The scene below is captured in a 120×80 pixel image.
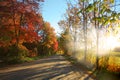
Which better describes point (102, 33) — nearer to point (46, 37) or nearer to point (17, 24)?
point (17, 24)

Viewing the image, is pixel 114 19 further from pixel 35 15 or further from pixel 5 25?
pixel 35 15

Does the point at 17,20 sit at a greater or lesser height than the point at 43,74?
greater

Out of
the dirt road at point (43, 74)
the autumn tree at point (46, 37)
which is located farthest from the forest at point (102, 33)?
the autumn tree at point (46, 37)

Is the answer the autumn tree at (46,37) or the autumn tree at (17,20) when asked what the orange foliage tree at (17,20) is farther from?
the autumn tree at (46,37)

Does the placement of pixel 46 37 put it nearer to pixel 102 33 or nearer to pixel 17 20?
pixel 17 20

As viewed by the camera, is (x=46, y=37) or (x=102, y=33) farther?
(x=46, y=37)

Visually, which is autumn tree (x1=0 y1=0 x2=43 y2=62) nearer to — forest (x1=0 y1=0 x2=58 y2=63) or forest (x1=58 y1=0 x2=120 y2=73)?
forest (x1=0 y1=0 x2=58 y2=63)

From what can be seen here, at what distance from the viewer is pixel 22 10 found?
36844mm

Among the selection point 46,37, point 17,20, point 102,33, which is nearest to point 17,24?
point 17,20

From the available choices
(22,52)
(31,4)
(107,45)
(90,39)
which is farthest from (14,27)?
(90,39)

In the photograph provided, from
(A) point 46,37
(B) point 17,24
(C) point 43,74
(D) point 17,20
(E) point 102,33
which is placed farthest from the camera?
(A) point 46,37

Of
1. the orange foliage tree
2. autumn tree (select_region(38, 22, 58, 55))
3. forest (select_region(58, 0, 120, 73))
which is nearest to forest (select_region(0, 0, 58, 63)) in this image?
the orange foliage tree

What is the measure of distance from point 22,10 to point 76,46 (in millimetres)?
30033

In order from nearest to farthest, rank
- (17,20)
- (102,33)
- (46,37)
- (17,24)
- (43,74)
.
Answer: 1. (43,74)
2. (102,33)
3. (17,24)
4. (17,20)
5. (46,37)
